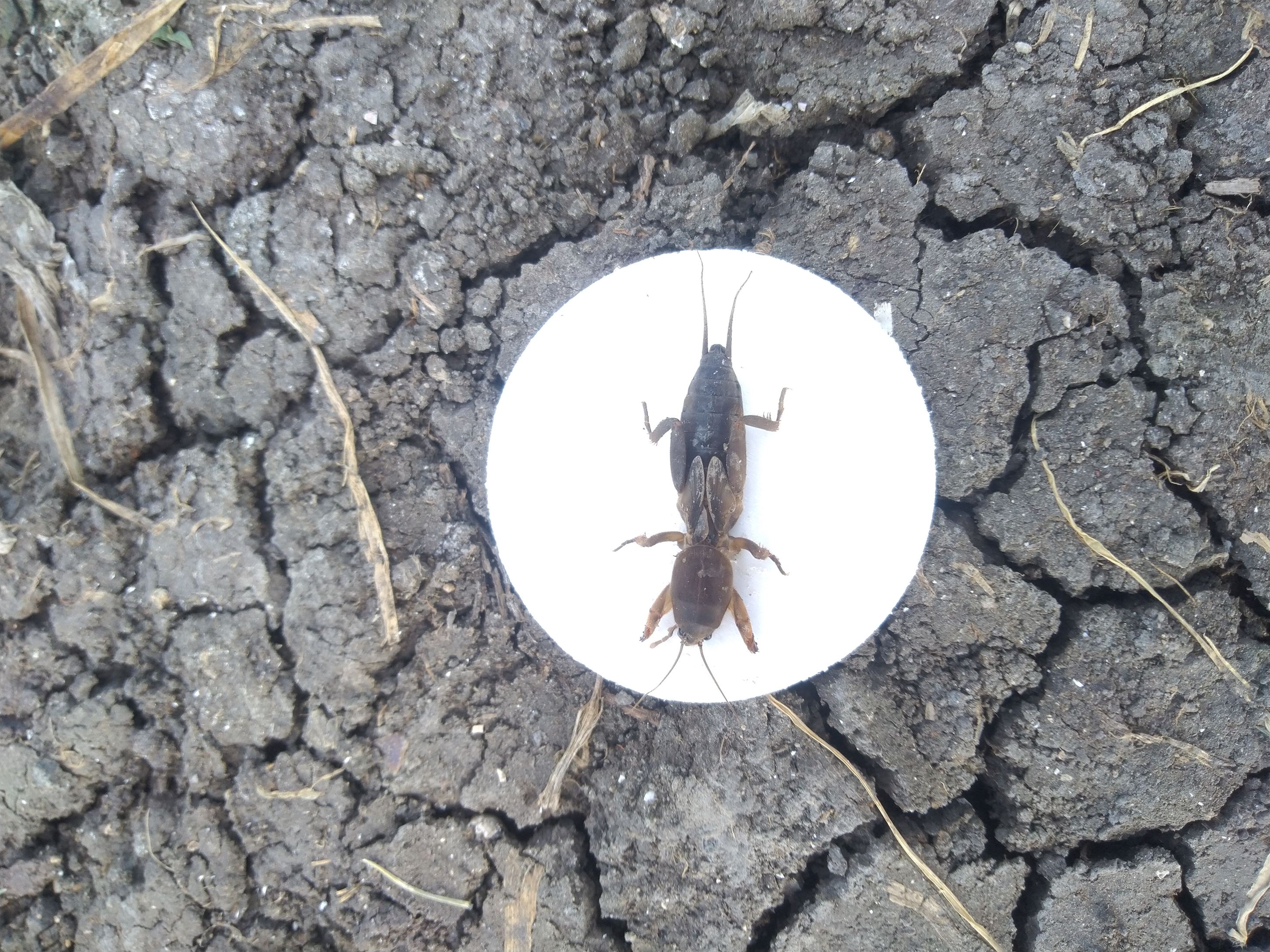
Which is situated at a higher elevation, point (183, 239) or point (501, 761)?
point (183, 239)

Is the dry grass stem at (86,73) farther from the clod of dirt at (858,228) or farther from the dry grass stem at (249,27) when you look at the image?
the clod of dirt at (858,228)

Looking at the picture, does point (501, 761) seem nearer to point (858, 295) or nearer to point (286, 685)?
point (286, 685)

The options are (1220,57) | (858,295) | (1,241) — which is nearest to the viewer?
(1220,57)

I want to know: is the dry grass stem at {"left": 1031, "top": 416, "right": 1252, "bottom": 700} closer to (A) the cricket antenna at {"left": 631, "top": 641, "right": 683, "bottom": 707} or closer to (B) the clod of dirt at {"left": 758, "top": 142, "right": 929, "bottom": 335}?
(B) the clod of dirt at {"left": 758, "top": 142, "right": 929, "bottom": 335}

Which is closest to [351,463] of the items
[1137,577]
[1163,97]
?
[1137,577]

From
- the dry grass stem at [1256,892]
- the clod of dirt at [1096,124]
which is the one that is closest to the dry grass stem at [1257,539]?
the clod of dirt at [1096,124]

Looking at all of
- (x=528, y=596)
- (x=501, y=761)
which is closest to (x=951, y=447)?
(x=528, y=596)

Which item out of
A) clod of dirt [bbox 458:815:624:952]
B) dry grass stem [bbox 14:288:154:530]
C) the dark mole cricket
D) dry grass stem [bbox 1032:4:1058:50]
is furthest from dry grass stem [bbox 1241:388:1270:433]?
dry grass stem [bbox 14:288:154:530]
